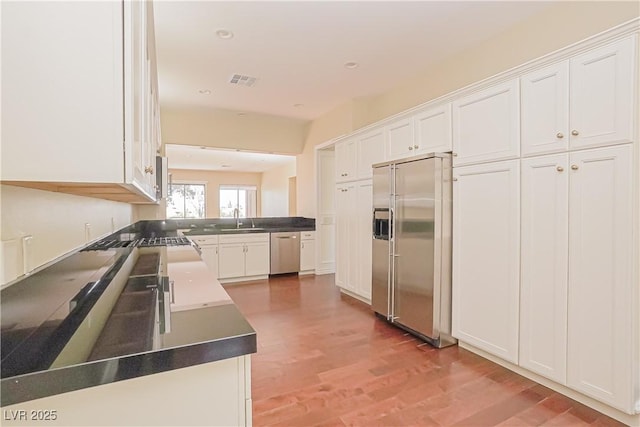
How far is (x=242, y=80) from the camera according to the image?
4133 mm

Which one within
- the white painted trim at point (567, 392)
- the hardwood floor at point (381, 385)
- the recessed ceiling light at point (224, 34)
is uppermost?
the recessed ceiling light at point (224, 34)

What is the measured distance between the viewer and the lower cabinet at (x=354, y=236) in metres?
3.98

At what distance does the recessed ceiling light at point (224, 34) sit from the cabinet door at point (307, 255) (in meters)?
3.64

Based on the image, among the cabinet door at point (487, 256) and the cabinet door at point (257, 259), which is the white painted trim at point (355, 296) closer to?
the cabinet door at point (487, 256)

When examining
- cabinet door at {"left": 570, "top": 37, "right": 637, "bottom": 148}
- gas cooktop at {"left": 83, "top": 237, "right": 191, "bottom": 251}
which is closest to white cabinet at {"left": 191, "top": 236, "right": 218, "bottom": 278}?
gas cooktop at {"left": 83, "top": 237, "right": 191, "bottom": 251}

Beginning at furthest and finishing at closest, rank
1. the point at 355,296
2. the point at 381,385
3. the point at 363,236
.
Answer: the point at 355,296
the point at 363,236
the point at 381,385

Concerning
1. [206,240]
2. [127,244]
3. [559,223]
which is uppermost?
[559,223]

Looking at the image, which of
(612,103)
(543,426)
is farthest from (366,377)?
(612,103)

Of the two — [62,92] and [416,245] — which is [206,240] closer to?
[416,245]

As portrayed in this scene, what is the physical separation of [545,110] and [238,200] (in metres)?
10.2

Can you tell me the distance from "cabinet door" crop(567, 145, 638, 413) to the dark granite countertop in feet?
6.83

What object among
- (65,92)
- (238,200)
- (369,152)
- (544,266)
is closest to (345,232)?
(369,152)

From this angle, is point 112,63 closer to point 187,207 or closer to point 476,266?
point 476,266

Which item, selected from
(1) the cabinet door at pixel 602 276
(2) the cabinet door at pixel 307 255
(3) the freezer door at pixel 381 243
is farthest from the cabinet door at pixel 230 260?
(1) the cabinet door at pixel 602 276
